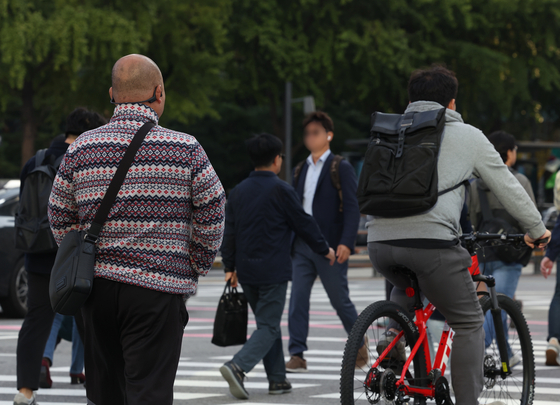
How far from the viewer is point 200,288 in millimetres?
16266

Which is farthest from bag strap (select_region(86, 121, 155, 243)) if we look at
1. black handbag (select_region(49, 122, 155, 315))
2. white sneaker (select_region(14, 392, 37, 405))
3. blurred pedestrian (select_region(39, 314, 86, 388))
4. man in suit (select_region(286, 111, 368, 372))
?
man in suit (select_region(286, 111, 368, 372))

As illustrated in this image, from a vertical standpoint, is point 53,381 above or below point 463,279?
below

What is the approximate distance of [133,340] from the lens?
11.7 feet

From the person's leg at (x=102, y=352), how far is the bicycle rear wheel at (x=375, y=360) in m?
1.20

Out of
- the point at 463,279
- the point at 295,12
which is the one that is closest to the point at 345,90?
the point at 295,12

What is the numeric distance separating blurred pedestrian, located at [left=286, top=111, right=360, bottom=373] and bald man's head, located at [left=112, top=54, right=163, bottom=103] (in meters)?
3.95

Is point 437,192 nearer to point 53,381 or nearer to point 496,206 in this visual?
point 496,206

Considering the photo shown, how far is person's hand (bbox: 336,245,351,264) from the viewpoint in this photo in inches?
294

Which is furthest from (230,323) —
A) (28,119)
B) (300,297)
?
(28,119)

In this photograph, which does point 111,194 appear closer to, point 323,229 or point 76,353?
point 76,353

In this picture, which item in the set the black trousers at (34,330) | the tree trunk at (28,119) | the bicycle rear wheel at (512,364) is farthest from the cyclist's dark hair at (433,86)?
the tree trunk at (28,119)

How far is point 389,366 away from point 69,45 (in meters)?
19.5

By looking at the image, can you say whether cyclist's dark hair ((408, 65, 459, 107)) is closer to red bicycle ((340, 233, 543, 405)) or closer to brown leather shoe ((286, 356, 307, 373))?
red bicycle ((340, 233, 543, 405))

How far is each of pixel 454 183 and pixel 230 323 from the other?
247 cm
